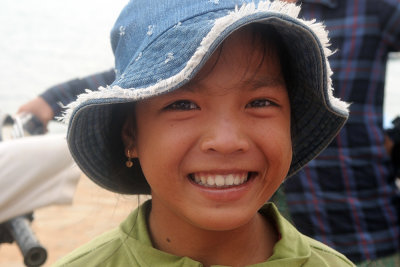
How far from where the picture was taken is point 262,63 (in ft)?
4.27

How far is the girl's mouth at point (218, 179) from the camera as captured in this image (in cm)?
124

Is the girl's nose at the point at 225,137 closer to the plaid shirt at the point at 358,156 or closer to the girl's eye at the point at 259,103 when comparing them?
the girl's eye at the point at 259,103

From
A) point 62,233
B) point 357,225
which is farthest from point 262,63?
point 62,233

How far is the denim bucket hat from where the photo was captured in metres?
1.12

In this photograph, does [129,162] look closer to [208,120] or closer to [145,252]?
[145,252]

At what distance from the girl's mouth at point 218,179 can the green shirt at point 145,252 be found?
21cm

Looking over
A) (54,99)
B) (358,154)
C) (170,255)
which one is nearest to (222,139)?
(170,255)

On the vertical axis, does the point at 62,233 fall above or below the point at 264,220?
below

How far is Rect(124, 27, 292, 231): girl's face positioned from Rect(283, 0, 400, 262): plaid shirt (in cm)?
71

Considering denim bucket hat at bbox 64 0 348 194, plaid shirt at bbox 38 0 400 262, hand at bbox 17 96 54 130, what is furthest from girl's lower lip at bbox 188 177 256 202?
hand at bbox 17 96 54 130

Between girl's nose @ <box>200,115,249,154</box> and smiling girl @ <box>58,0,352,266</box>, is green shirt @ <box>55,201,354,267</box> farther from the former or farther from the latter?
girl's nose @ <box>200,115,249,154</box>

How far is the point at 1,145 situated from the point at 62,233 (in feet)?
10.9

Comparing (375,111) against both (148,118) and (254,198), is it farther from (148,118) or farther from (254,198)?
(148,118)

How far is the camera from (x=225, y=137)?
116 centimetres
